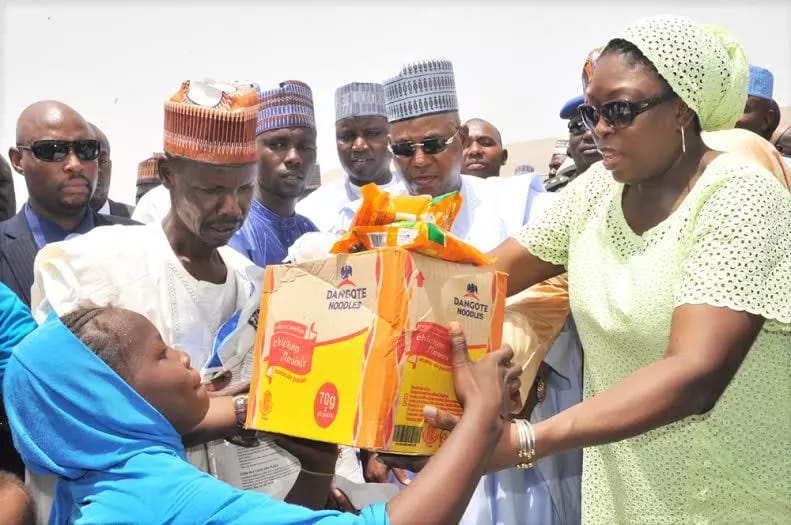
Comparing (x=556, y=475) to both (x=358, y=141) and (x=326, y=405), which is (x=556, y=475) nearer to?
(x=326, y=405)

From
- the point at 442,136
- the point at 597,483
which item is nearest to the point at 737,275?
the point at 597,483

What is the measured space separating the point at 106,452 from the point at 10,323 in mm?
1090

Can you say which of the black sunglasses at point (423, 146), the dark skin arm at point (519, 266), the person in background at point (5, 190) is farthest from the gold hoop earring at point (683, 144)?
the person in background at point (5, 190)

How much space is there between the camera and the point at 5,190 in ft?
17.4

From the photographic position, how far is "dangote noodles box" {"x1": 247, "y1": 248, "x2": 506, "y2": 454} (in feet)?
6.85

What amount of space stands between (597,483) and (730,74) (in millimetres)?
1334

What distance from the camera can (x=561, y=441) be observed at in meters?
2.27

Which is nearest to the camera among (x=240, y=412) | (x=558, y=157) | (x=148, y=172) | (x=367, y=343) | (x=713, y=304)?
(x=367, y=343)

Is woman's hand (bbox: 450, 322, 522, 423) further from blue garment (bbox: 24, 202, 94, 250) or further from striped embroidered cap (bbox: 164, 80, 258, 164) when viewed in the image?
blue garment (bbox: 24, 202, 94, 250)

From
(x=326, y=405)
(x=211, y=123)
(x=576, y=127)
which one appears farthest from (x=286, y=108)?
(x=326, y=405)

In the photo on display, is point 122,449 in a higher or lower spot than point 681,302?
lower

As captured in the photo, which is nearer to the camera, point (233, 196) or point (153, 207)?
point (233, 196)

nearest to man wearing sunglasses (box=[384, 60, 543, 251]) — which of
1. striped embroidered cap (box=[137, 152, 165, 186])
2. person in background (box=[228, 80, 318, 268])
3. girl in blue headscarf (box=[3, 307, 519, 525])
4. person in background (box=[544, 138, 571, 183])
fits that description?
person in background (box=[228, 80, 318, 268])

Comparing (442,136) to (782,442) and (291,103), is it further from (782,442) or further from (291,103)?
(782,442)
